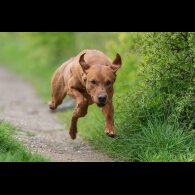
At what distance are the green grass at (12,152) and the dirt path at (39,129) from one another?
447 mm

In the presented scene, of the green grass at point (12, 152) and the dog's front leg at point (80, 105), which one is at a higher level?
the dog's front leg at point (80, 105)

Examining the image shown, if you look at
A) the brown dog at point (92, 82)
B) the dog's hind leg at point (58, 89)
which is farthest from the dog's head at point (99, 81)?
the dog's hind leg at point (58, 89)

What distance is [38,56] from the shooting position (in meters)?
23.7

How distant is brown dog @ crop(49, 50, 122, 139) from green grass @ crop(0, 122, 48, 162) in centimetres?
132

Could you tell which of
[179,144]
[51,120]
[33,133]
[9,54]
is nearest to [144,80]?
[179,144]

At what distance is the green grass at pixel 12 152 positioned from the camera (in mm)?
7828

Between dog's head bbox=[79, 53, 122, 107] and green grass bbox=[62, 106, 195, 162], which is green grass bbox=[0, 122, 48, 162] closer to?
dog's head bbox=[79, 53, 122, 107]

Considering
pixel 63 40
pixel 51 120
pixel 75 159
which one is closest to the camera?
pixel 75 159

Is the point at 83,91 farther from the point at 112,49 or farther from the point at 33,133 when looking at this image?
the point at 112,49

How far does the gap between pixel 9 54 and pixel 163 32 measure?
71.9ft

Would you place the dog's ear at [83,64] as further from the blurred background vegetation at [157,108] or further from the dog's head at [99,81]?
the blurred background vegetation at [157,108]

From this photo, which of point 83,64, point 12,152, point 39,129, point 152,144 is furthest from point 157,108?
point 39,129

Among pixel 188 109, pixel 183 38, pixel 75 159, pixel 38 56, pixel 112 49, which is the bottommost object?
pixel 75 159

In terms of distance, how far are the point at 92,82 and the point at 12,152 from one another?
1.69 metres
